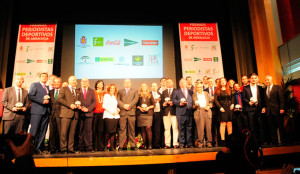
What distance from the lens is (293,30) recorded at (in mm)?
6328

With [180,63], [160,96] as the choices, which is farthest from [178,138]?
[180,63]

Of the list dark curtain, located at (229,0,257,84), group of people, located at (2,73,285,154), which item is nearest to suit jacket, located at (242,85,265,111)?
group of people, located at (2,73,285,154)

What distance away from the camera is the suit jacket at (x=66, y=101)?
3.90 meters

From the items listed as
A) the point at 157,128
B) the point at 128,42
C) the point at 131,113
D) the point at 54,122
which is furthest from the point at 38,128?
the point at 128,42

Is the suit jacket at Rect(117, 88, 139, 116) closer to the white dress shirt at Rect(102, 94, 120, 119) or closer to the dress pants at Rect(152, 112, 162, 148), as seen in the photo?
the white dress shirt at Rect(102, 94, 120, 119)

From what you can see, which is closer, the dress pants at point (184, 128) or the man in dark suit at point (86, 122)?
the man in dark suit at point (86, 122)

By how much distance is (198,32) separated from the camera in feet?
22.3

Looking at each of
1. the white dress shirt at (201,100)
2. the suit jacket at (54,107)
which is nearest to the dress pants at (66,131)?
the suit jacket at (54,107)

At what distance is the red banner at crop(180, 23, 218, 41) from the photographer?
6742 millimetres

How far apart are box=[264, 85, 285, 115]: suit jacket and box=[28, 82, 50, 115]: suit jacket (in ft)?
15.9

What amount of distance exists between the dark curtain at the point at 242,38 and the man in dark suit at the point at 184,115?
2.91 m

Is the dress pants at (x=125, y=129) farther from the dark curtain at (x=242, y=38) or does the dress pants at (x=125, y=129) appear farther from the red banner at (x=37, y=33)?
the dark curtain at (x=242, y=38)

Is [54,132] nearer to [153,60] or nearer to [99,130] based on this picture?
[99,130]

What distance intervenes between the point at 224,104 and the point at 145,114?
71.0 inches
